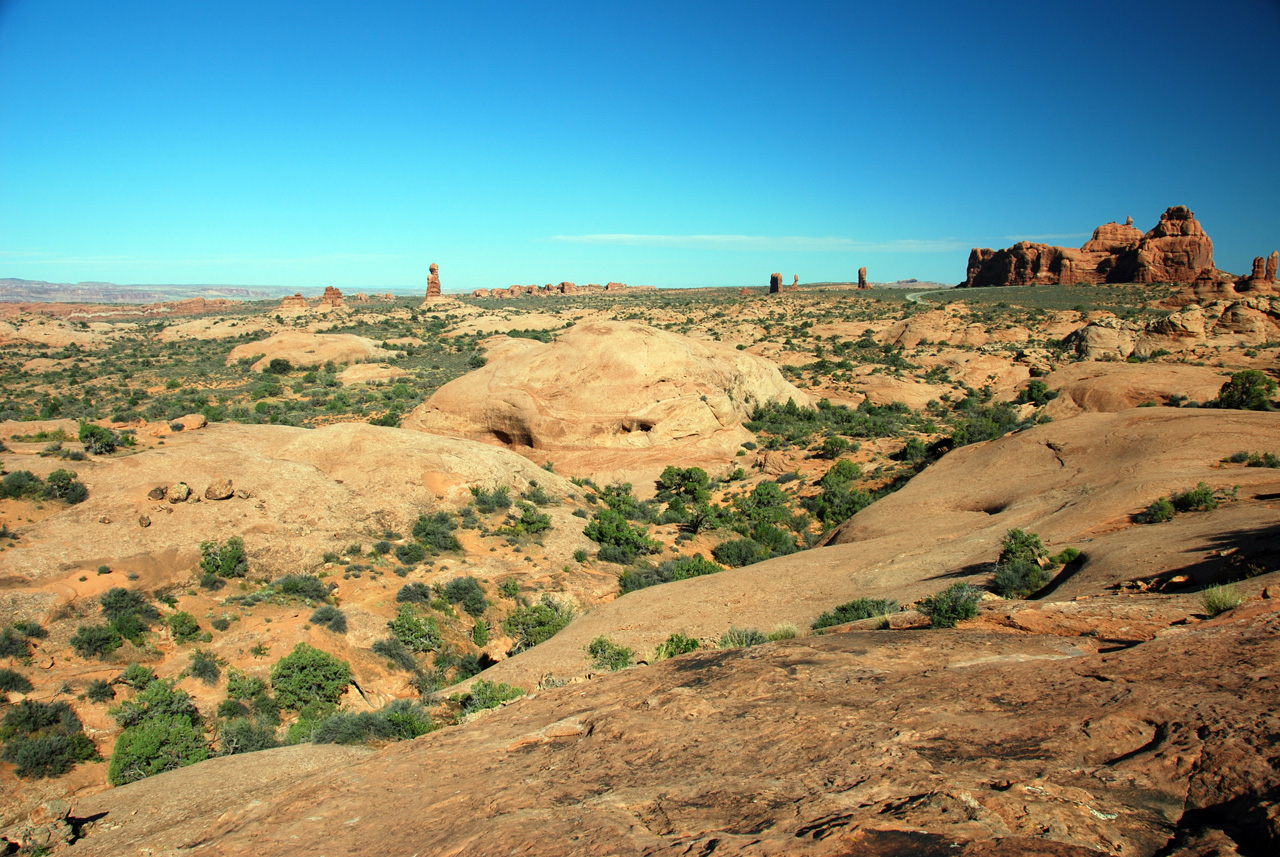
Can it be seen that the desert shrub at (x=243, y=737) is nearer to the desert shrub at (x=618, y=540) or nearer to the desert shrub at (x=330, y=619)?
the desert shrub at (x=330, y=619)

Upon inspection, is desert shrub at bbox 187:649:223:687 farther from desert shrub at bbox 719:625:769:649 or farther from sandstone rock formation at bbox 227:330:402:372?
sandstone rock formation at bbox 227:330:402:372

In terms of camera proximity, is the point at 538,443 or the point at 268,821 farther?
the point at 538,443

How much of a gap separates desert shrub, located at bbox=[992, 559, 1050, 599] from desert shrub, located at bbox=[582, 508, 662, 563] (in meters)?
10.9

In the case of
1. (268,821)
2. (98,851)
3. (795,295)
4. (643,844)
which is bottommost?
(98,851)

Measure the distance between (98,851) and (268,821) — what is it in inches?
81.2

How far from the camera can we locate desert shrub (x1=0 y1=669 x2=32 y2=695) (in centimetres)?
1073

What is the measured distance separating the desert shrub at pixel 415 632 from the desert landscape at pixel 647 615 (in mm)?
75

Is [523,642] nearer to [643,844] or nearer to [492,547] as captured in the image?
[492,547]

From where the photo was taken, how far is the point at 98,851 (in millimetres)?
6422

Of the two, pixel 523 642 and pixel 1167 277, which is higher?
pixel 1167 277

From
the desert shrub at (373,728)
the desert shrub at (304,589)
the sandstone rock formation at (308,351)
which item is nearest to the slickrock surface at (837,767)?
the desert shrub at (373,728)

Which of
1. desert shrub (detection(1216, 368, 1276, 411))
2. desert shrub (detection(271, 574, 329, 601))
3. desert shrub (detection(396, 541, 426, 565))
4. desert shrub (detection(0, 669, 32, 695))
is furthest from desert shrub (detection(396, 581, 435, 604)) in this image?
desert shrub (detection(1216, 368, 1276, 411))

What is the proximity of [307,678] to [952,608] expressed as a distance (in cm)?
1149

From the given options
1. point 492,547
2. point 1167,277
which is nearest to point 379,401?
point 492,547
